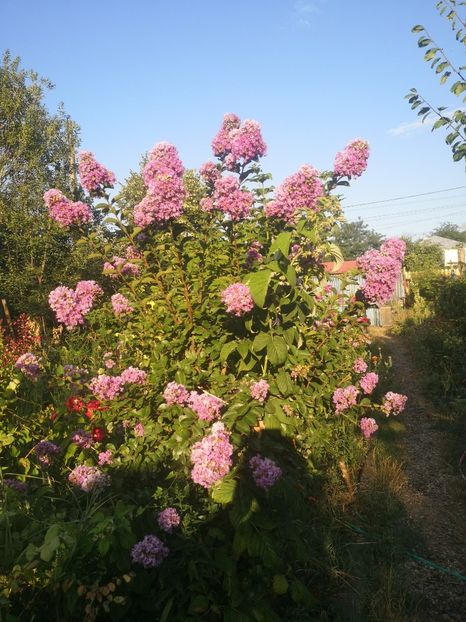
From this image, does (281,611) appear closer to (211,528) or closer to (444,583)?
(211,528)

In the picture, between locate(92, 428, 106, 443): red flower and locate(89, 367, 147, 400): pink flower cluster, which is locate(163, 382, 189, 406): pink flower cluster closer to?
locate(89, 367, 147, 400): pink flower cluster

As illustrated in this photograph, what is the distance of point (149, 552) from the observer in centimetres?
183

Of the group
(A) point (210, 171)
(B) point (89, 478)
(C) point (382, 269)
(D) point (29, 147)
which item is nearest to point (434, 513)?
(C) point (382, 269)

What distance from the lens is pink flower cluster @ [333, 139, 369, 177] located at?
11.9 ft

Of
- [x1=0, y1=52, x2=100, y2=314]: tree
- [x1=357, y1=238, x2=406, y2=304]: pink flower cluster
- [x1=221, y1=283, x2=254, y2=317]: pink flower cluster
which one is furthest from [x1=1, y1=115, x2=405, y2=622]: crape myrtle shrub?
[x1=0, y1=52, x2=100, y2=314]: tree

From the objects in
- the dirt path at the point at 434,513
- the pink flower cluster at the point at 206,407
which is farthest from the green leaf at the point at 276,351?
the dirt path at the point at 434,513

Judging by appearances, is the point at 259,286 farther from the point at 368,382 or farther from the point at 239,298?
the point at 368,382

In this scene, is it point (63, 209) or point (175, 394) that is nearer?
point (175, 394)

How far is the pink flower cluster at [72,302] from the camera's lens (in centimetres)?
303

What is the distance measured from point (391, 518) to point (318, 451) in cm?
70

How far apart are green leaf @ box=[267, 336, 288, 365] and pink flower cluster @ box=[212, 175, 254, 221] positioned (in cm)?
108

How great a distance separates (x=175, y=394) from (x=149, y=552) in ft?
2.59

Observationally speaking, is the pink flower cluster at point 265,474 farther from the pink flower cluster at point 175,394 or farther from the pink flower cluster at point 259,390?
the pink flower cluster at point 175,394

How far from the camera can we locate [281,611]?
7.39 feet
